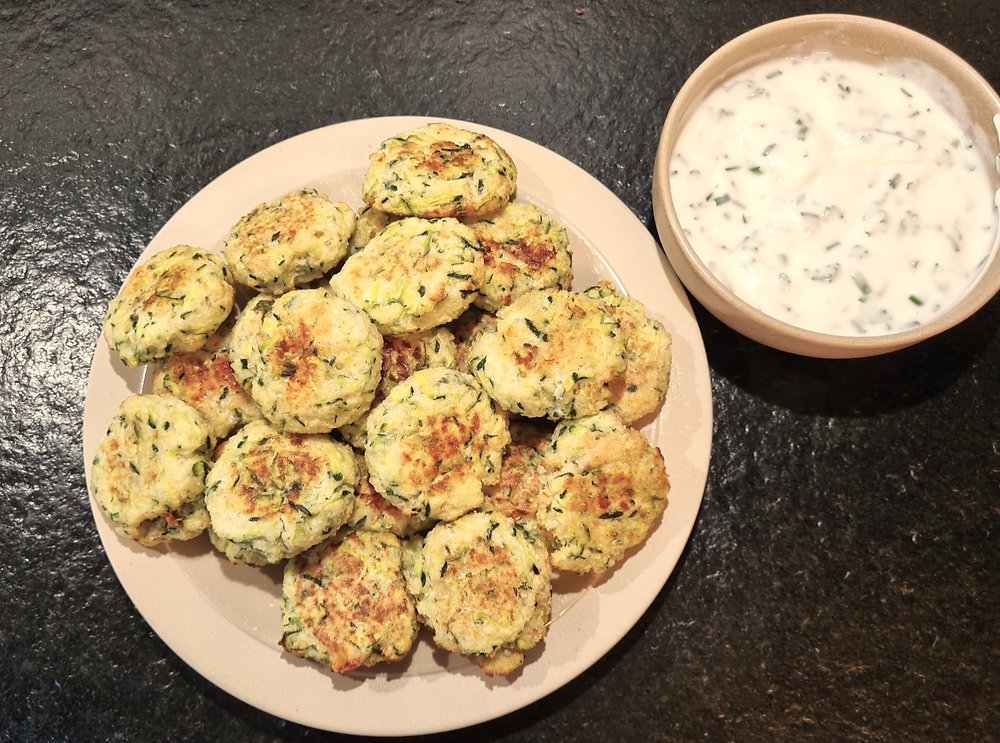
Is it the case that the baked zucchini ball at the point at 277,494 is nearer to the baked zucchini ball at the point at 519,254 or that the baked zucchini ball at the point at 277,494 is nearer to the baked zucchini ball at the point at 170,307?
the baked zucchini ball at the point at 170,307

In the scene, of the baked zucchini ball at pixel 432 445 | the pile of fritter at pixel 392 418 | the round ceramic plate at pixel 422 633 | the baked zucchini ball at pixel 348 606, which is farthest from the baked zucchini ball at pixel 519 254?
the baked zucchini ball at pixel 348 606

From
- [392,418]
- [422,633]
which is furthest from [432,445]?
[422,633]

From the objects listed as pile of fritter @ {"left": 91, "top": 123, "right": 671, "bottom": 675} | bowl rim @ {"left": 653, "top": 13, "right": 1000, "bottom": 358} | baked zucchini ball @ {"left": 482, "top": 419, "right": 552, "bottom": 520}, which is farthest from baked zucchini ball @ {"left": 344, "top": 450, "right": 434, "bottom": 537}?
bowl rim @ {"left": 653, "top": 13, "right": 1000, "bottom": 358}

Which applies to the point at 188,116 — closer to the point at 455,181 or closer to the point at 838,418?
the point at 455,181

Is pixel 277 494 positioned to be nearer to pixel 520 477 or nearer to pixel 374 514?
pixel 374 514

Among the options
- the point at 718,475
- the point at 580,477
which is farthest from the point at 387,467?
the point at 718,475

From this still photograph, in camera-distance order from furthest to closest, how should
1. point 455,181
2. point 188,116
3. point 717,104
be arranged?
point 188,116, point 717,104, point 455,181

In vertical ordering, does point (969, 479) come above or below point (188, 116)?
below

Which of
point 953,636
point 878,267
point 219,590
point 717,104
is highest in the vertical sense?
point 717,104
